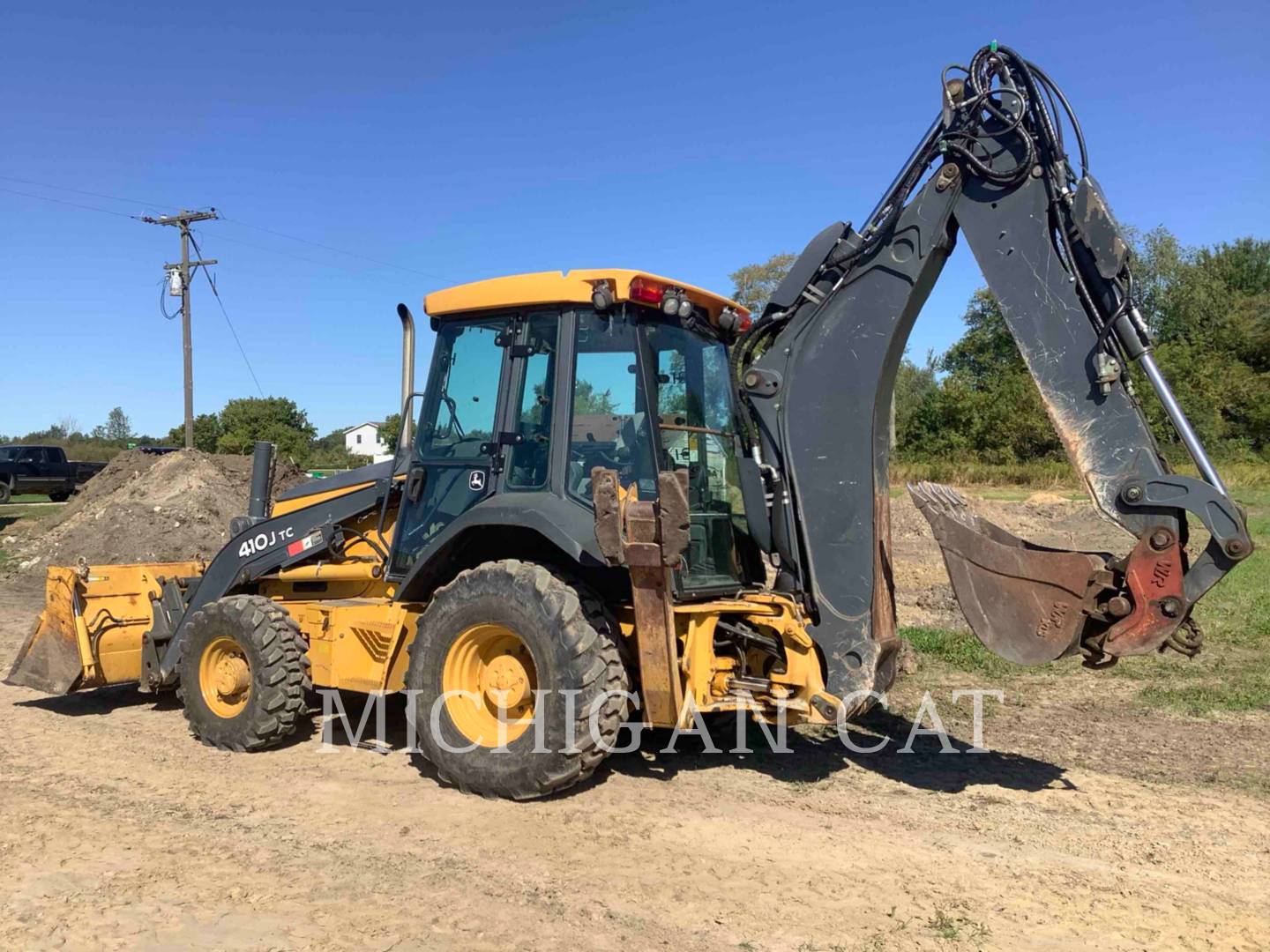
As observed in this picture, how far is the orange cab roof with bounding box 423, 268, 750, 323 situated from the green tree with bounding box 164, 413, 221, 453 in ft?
156

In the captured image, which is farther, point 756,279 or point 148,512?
point 756,279

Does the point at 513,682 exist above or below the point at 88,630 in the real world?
below

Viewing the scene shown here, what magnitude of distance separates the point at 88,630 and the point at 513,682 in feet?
11.4

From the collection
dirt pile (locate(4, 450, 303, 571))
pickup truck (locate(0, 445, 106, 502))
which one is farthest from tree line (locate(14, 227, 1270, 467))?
dirt pile (locate(4, 450, 303, 571))

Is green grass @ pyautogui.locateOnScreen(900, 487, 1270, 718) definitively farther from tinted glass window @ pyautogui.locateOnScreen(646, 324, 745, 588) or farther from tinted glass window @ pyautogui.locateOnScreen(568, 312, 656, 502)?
tinted glass window @ pyautogui.locateOnScreen(568, 312, 656, 502)

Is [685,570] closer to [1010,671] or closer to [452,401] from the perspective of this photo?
[452,401]

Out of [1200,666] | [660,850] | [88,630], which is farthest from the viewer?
[1200,666]

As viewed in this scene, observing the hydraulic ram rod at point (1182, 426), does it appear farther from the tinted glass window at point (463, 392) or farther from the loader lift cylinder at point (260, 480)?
the loader lift cylinder at point (260, 480)

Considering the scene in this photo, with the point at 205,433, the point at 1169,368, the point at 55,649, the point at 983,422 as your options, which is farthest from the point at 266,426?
the point at 55,649

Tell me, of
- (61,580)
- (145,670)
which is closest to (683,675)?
(145,670)

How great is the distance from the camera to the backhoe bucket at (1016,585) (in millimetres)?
4598

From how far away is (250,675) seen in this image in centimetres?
628

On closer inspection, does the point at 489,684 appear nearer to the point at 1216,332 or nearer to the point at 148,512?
the point at 148,512

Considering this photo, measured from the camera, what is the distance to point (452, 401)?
19.3ft
